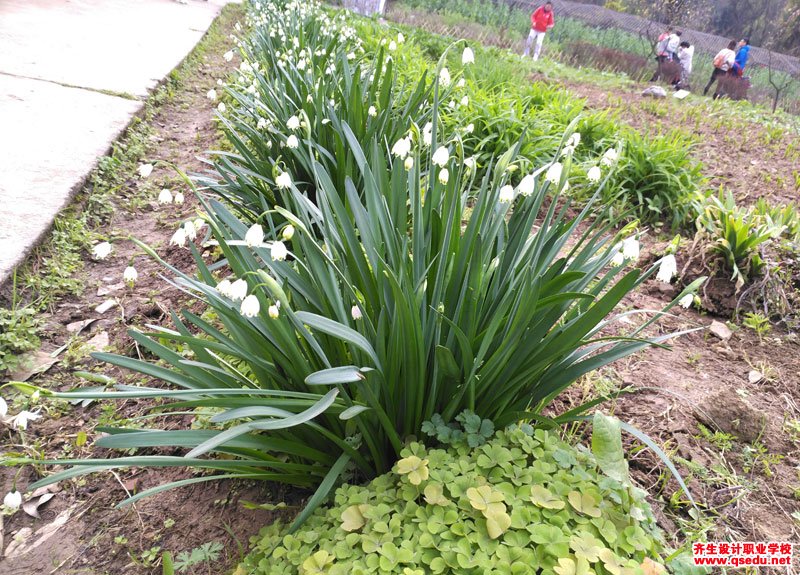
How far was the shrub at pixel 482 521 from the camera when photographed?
1.07m

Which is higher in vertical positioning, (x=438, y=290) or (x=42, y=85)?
Answer: (x=438, y=290)

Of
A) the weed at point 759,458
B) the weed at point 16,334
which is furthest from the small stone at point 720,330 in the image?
the weed at point 16,334

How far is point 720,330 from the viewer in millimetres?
2398

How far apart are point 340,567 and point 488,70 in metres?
5.22

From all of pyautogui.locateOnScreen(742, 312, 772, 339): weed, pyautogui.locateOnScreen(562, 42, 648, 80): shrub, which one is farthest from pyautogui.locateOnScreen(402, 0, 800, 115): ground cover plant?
pyautogui.locateOnScreen(742, 312, 772, 339): weed

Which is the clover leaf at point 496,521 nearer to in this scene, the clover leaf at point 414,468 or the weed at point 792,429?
the clover leaf at point 414,468

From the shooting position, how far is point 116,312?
7.61 ft

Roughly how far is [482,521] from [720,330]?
186cm

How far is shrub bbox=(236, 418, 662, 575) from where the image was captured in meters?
1.07

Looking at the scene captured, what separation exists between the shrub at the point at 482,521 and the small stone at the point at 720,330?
1422mm

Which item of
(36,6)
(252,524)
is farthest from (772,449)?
(36,6)

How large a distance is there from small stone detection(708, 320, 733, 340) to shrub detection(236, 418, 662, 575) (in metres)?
1.42

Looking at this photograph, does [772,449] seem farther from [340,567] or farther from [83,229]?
[83,229]

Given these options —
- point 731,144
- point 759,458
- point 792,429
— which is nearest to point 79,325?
point 759,458
